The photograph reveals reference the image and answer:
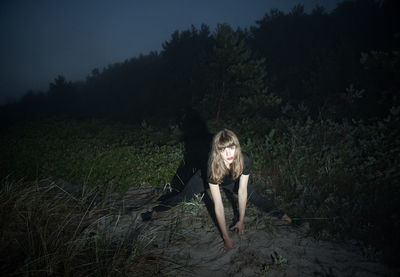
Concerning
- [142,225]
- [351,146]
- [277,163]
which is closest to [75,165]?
[142,225]

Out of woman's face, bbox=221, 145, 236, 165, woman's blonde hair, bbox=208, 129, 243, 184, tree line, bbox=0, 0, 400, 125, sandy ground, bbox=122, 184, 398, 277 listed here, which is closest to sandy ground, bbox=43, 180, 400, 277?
sandy ground, bbox=122, 184, 398, 277

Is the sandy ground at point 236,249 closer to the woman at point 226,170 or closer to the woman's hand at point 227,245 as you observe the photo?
the woman's hand at point 227,245

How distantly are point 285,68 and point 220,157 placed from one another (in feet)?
71.9

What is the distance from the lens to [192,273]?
9.11ft

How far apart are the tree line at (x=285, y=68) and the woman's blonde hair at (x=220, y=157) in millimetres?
6573

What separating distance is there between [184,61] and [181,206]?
24.8 meters

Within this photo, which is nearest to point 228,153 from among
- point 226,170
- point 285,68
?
point 226,170

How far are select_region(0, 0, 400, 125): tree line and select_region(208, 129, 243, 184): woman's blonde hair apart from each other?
6573 millimetres

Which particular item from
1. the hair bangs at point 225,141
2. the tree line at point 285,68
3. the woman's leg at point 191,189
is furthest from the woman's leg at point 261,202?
the tree line at point 285,68

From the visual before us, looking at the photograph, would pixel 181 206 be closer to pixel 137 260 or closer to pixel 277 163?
pixel 137 260

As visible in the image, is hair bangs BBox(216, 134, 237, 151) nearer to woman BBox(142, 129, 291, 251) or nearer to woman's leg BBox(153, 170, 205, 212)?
woman BBox(142, 129, 291, 251)

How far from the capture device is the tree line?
9.41 meters

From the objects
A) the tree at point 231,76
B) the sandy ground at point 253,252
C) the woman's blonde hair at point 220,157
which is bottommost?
the sandy ground at point 253,252

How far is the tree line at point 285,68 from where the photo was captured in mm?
9406
